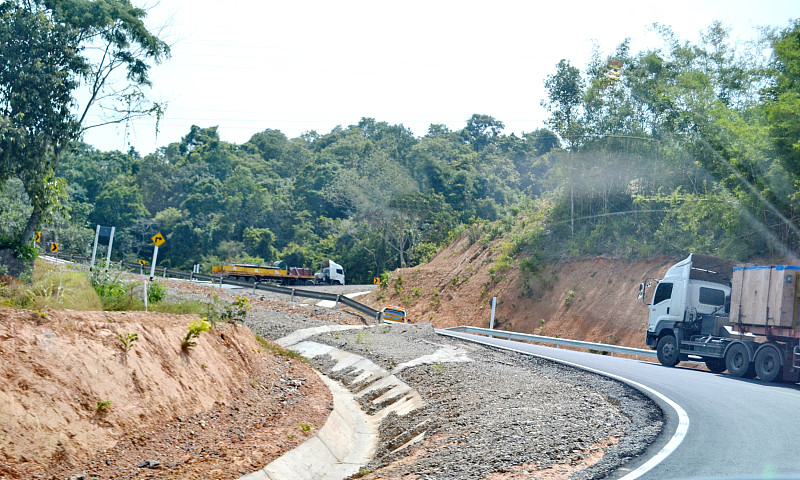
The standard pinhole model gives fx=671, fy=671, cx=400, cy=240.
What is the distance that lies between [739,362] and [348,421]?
10762 mm

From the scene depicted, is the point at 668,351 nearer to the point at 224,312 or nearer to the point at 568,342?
the point at 568,342

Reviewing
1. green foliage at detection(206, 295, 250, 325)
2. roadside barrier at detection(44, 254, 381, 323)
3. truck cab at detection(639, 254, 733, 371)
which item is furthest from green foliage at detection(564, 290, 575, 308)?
green foliage at detection(206, 295, 250, 325)

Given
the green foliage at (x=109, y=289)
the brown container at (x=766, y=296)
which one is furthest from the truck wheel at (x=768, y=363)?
the green foliage at (x=109, y=289)

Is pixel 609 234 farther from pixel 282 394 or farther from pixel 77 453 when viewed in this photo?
pixel 77 453

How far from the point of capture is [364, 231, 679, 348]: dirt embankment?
33.8 m

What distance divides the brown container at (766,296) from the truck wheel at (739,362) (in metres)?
0.72

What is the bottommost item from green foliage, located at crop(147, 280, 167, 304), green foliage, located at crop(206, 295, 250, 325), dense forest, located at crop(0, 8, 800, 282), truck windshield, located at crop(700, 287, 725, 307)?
green foliage, located at crop(206, 295, 250, 325)

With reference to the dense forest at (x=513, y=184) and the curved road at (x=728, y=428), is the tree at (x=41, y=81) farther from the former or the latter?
the curved road at (x=728, y=428)

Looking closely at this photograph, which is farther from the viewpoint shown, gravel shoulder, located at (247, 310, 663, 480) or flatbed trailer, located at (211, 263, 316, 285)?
flatbed trailer, located at (211, 263, 316, 285)

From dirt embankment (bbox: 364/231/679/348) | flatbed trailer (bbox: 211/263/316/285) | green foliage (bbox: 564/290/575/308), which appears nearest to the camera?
dirt embankment (bbox: 364/231/679/348)

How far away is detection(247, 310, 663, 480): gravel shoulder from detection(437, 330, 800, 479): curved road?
1.62ft

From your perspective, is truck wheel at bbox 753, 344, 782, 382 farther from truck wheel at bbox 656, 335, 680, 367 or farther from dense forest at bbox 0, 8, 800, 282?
dense forest at bbox 0, 8, 800, 282

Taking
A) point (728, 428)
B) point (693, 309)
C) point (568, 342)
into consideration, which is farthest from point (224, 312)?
point (568, 342)

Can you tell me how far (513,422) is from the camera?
10.0 meters
